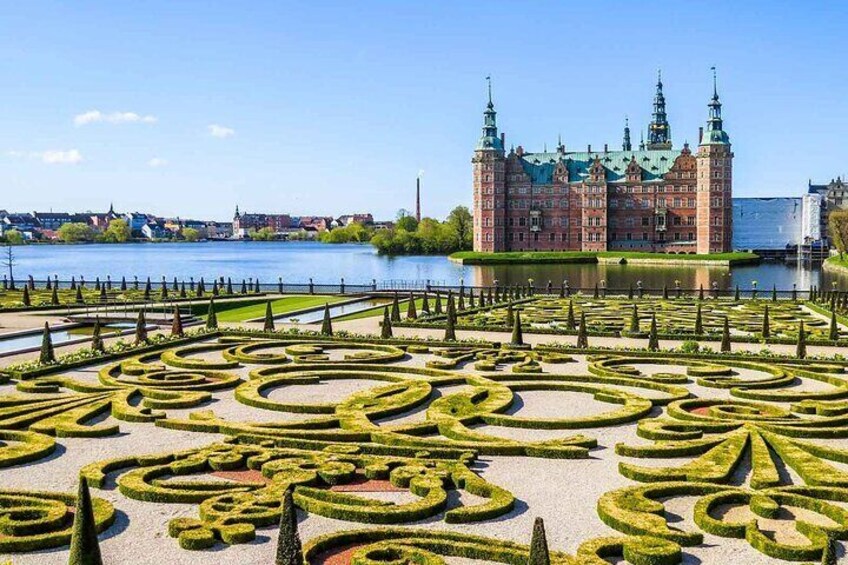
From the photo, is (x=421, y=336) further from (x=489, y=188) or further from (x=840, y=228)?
(x=489, y=188)

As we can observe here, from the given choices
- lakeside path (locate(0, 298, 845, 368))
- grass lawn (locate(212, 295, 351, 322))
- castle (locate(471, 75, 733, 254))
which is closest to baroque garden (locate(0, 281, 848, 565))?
lakeside path (locate(0, 298, 845, 368))

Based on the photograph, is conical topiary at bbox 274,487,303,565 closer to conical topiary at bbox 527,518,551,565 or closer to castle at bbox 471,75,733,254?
conical topiary at bbox 527,518,551,565

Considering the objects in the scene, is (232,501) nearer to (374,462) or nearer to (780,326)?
(374,462)

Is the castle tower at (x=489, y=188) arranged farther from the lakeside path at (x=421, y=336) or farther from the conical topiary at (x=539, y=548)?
the conical topiary at (x=539, y=548)

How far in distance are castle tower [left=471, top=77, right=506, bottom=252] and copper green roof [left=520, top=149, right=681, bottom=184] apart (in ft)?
17.5

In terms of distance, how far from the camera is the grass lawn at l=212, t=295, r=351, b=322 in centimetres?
3977

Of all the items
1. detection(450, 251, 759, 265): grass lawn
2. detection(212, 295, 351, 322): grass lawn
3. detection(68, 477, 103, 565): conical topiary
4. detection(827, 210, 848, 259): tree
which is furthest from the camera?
detection(450, 251, 759, 265): grass lawn

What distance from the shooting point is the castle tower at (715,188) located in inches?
4651

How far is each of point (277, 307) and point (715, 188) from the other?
89.4 meters

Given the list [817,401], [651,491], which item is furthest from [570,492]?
[817,401]

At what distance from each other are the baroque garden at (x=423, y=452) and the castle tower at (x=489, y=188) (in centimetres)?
9829

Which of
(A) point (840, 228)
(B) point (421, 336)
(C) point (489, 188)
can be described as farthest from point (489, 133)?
(B) point (421, 336)

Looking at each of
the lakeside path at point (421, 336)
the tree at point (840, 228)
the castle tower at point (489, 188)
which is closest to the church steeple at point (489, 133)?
the castle tower at point (489, 188)

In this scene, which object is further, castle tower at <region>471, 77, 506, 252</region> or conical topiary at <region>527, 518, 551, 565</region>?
castle tower at <region>471, 77, 506, 252</region>
